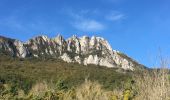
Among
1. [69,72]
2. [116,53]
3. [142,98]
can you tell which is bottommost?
[142,98]

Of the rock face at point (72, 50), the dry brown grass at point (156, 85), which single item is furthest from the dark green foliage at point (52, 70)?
the dry brown grass at point (156, 85)

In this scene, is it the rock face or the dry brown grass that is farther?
the rock face

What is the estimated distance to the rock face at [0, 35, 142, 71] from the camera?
160500 millimetres

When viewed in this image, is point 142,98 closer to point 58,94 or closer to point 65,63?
point 58,94

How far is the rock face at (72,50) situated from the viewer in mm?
160500

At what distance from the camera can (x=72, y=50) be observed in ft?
565

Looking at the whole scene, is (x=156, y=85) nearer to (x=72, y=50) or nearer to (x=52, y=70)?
(x=52, y=70)

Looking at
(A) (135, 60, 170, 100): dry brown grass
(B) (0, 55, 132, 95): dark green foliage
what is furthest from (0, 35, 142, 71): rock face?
(A) (135, 60, 170, 100): dry brown grass

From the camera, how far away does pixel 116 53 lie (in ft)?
560

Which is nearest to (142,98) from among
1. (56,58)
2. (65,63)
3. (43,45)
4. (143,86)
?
(143,86)

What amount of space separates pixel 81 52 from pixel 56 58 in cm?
1430

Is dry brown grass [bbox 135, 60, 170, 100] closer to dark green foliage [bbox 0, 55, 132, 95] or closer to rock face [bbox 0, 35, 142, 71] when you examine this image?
dark green foliage [bbox 0, 55, 132, 95]

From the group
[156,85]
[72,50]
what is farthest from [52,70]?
[156,85]

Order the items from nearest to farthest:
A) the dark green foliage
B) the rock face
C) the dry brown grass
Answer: the dry brown grass
the dark green foliage
the rock face
